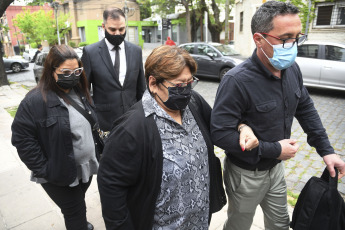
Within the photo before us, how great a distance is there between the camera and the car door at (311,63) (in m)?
8.07

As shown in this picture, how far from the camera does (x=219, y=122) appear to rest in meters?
1.77

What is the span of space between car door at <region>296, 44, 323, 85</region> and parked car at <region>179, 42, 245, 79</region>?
234 centimetres

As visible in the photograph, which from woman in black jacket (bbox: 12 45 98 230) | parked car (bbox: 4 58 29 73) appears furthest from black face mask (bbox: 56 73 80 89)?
parked car (bbox: 4 58 29 73)

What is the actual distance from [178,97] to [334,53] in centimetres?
797

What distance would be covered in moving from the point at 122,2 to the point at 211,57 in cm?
2957

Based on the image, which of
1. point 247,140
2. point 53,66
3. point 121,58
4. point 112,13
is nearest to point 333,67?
point 121,58

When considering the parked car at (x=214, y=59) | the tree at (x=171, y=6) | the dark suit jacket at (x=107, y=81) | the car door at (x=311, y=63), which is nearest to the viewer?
the dark suit jacket at (x=107, y=81)

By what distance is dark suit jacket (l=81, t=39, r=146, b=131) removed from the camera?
296 cm

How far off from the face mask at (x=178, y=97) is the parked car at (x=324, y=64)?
25.2 feet

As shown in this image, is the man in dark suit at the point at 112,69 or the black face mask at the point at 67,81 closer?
the black face mask at the point at 67,81

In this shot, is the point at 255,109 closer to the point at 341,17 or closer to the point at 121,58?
the point at 121,58

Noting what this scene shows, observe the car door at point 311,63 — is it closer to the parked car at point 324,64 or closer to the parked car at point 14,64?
the parked car at point 324,64

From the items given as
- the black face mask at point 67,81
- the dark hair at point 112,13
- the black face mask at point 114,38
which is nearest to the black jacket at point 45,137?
the black face mask at point 67,81

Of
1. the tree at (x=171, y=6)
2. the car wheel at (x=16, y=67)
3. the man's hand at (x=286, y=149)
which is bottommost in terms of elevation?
the car wheel at (x=16, y=67)
